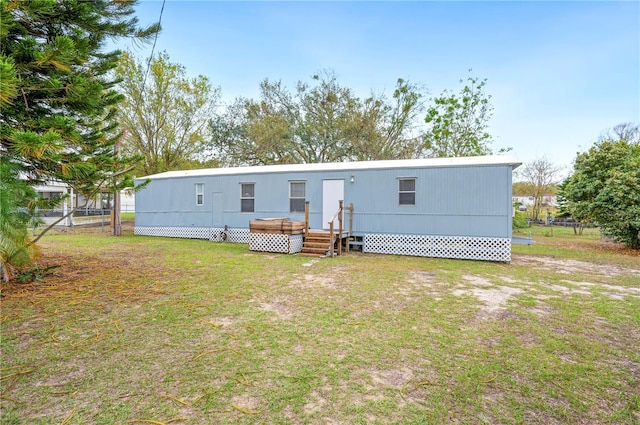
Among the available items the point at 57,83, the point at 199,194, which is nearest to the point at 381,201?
the point at 199,194

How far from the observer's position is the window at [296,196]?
36.8 ft

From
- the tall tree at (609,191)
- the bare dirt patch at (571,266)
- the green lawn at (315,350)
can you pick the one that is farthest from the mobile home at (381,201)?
the tall tree at (609,191)

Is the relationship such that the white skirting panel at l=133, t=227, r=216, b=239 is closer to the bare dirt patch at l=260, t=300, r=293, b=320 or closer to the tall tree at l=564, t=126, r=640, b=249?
the bare dirt patch at l=260, t=300, r=293, b=320

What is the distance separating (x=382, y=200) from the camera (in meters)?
10.1

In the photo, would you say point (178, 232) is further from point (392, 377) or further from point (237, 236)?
point (392, 377)

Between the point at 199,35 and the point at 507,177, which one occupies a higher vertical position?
the point at 199,35

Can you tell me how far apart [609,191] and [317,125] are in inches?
543

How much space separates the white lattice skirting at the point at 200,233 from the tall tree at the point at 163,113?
3.70 meters

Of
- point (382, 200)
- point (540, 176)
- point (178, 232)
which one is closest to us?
point (382, 200)

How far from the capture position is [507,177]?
8578 millimetres

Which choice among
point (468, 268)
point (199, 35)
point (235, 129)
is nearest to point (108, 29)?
point (199, 35)

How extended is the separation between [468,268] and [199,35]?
8.96 metres

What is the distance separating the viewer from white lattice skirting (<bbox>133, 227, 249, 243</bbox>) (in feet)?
40.6

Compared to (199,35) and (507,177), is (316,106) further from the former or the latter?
(507,177)
